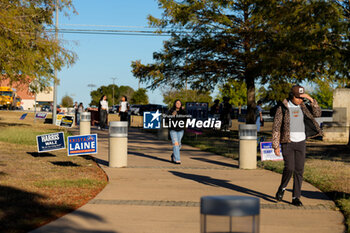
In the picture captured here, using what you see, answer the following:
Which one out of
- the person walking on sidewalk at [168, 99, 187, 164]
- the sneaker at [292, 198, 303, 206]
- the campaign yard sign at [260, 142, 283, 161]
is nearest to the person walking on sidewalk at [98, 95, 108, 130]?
the person walking on sidewalk at [168, 99, 187, 164]

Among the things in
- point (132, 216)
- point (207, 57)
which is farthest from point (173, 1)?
point (132, 216)

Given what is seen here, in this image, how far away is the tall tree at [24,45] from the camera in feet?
50.8

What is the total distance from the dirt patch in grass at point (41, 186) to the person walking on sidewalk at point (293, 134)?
3.14 metres

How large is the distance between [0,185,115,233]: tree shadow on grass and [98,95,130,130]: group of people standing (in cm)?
1357

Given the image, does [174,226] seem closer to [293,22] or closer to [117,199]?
[117,199]

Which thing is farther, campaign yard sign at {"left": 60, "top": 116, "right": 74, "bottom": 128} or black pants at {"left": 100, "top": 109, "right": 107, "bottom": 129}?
black pants at {"left": 100, "top": 109, "right": 107, "bottom": 129}

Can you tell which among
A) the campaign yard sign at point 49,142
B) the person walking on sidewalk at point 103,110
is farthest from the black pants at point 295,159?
the person walking on sidewalk at point 103,110

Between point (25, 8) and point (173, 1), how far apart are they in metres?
6.35

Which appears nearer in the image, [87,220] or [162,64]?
[87,220]

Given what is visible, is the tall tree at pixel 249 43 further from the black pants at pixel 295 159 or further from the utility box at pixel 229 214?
the utility box at pixel 229 214

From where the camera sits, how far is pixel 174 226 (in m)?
5.75

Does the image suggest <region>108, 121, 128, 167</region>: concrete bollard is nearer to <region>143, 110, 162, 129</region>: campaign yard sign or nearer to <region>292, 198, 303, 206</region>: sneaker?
<region>292, 198, 303, 206</region>: sneaker

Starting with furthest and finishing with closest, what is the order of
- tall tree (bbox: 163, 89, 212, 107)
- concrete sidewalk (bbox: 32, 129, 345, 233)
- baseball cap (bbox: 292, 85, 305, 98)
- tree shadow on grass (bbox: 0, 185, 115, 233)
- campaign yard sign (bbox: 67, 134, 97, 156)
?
1. tall tree (bbox: 163, 89, 212, 107)
2. campaign yard sign (bbox: 67, 134, 97, 156)
3. baseball cap (bbox: 292, 85, 305, 98)
4. concrete sidewalk (bbox: 32, 129, 345, 233)
5. tree shadow on grass (bbox: 0, 185, 115, 233)

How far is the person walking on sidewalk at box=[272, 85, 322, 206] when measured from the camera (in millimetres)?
7199
